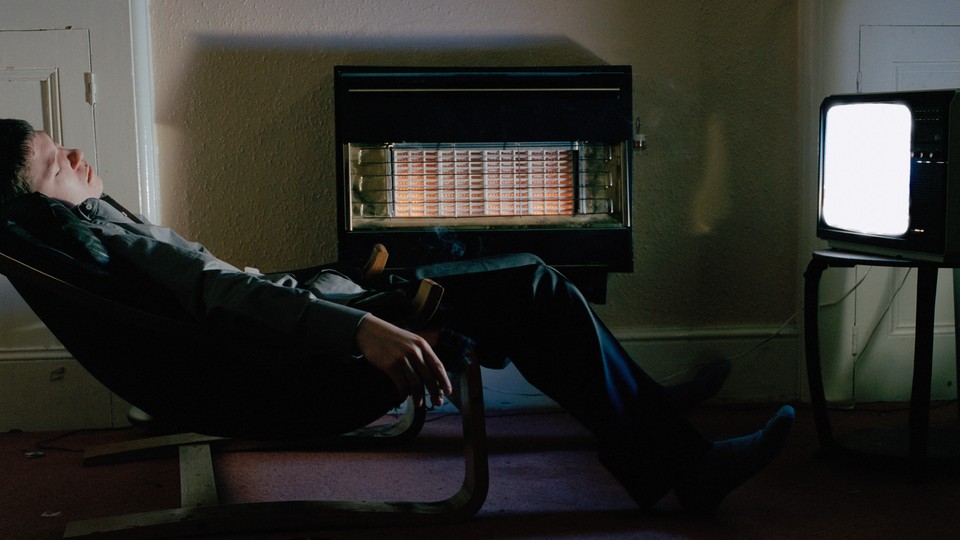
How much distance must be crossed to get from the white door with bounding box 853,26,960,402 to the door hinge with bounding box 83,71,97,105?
247cm

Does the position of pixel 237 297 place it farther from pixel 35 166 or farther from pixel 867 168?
pixel 867 168

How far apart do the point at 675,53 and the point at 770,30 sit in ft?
1.11

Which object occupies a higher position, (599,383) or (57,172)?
(57,172)

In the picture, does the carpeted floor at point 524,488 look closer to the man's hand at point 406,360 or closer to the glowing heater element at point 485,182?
the man's hand at point 406,360

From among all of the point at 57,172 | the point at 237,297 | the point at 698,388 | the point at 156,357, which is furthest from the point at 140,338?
the point at 698,388

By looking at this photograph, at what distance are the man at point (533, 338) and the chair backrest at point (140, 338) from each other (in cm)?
4

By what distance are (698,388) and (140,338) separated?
1.65m

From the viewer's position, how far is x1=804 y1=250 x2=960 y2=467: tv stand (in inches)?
85.4

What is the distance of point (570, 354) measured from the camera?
190 centimetres

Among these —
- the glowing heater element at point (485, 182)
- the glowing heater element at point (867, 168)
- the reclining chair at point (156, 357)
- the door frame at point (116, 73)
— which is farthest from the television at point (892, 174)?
the door frame at point (116, 73)

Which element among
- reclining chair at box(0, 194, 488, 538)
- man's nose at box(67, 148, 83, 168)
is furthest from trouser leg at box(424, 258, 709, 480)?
man's nose at box(67, 148, 83, 168)

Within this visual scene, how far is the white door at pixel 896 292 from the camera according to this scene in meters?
2.95

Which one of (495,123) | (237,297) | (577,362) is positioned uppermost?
(495,123)

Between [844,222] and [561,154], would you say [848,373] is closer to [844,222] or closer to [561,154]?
[844,222]
